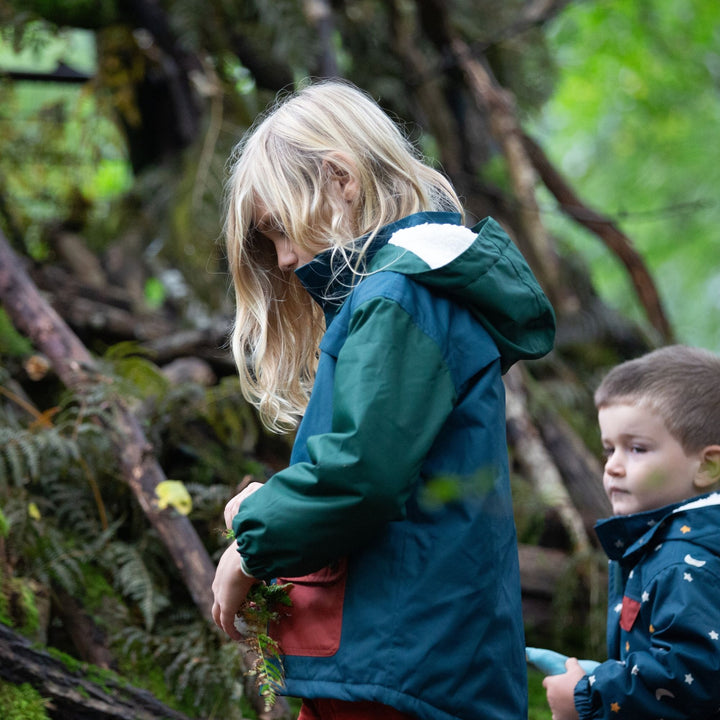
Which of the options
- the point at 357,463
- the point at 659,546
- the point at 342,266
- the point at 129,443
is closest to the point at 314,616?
the point at 357,463

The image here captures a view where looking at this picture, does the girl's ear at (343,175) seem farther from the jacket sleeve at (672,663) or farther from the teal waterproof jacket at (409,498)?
the jacket sleeve at (672,663)

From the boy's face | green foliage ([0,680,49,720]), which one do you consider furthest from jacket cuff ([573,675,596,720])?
green foliage ([0,680,49,720])

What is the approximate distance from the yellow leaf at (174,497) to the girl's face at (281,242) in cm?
128

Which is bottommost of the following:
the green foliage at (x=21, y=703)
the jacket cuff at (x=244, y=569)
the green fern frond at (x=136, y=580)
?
the green foliage at (x=21, y=703)

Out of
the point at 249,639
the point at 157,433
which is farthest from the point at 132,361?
the point at 249,639

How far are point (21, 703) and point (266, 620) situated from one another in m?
1.02

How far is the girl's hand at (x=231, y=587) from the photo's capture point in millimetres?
1782

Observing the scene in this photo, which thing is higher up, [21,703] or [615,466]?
[615,466]

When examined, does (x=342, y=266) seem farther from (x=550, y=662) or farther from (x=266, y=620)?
(x=550, y=662)

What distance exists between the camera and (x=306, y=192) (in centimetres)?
197

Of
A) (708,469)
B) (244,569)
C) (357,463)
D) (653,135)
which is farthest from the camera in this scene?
(653,135)

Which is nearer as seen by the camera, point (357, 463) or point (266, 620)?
point (357, 463)

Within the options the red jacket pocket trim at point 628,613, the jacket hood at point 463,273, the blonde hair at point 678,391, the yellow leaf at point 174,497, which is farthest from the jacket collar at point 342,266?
the yellow leaf at point 174,497

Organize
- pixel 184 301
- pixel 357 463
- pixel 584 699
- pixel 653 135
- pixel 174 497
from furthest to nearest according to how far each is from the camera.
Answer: pixel 653 135 < pixel 184 301 < pixel 174 497 < pixel 584 699 < pixel 357 463
